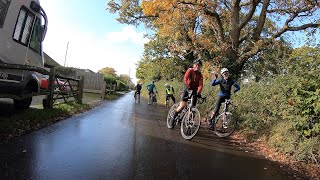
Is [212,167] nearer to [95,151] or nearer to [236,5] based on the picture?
[95,151]

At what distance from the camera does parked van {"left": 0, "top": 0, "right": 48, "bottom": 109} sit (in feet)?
25.1

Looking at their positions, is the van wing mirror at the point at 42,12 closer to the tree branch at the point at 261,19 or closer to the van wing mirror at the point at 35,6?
the van wing mirror at the point at 35,6

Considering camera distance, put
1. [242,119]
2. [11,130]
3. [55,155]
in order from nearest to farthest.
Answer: [55,155], [11,130], [242,119]

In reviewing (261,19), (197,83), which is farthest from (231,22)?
(197,83)

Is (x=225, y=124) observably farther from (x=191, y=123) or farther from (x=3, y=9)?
(x=3, y=9)

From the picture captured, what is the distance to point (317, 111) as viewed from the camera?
6.76 m

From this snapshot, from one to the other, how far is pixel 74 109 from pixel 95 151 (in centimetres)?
675

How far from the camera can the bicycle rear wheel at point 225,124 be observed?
356 inches

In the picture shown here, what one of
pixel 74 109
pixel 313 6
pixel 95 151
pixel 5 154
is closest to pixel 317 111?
pixel 95 151

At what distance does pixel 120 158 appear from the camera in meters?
5.50

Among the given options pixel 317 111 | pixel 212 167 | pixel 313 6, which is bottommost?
pixel 212 167

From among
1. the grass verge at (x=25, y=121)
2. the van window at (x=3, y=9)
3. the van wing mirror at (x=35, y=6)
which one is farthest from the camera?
the van wing mirror at (x=35, y=6)

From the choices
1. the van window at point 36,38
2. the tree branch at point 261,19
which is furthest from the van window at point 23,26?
the tree branch at point 261,19

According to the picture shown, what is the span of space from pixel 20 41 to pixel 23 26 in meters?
0.45
